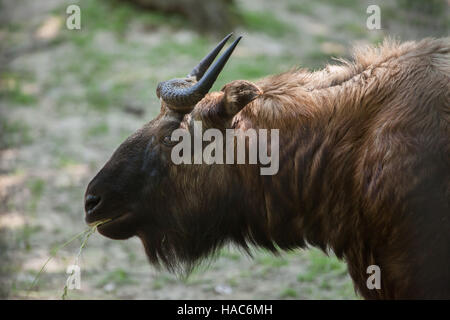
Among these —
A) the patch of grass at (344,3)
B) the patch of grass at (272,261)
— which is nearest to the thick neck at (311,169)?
the patch of grass at (272,261)

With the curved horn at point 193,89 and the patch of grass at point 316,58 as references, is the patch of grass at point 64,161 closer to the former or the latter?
the patch of grass at point 316,58

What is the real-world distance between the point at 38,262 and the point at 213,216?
2739 millimetres

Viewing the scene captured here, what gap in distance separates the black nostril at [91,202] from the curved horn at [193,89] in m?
0.79

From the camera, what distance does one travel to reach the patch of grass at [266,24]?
1297 centimetres

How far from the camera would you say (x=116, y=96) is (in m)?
10.2

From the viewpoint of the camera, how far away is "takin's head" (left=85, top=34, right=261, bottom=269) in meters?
4.26

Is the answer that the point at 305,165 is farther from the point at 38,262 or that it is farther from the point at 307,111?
the point at 38,262

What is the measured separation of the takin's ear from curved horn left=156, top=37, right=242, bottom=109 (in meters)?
0.12

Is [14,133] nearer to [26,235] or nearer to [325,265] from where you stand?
[26,235]

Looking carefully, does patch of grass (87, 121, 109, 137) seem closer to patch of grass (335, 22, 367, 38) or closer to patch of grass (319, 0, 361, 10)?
patch of grass (335, 22, 367, 38)

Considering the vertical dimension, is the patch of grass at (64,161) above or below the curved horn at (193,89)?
above

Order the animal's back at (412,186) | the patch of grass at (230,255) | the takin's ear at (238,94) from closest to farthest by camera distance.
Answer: the animal's back at (412,186), the takin's ear at (238,94), the patch of grass at (230,255)

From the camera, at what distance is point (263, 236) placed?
4371 mm
